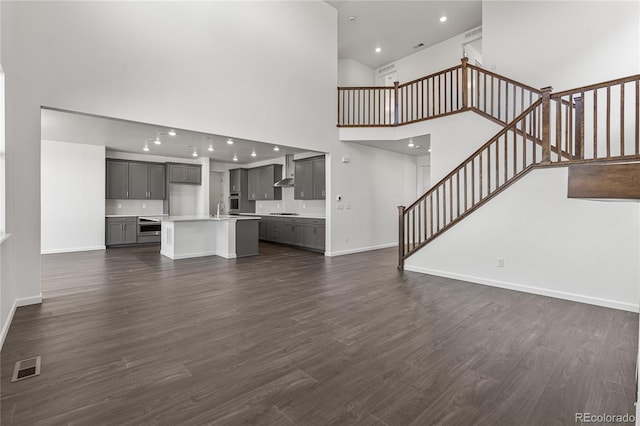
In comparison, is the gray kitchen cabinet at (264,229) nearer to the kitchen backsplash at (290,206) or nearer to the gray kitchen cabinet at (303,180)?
the kitchen backsplash at (290,206)

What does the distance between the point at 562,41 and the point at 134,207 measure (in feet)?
35.7

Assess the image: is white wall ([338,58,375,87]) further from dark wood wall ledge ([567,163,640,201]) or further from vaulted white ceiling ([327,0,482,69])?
dark wood wall ledge ([567,163,640,201])

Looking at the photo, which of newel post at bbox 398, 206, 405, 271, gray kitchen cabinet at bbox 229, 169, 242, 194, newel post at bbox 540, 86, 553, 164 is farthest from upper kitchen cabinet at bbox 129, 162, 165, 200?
newel post at bbox 540, 86, 553, 164

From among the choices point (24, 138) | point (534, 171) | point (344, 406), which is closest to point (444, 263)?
point (534, 171)

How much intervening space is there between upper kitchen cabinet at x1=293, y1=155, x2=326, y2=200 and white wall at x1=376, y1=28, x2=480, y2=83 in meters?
4.20

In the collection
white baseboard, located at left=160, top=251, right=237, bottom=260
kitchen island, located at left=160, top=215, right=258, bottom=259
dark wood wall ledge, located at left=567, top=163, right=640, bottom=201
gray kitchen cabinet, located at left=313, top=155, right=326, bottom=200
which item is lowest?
white baseboard, located at left=160, top=251, right=237, bottom=260

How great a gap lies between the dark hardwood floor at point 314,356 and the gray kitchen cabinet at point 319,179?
363 cm

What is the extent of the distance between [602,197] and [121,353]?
3.13m

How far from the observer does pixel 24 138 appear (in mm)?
3574

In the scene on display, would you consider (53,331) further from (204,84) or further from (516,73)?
(516,73)

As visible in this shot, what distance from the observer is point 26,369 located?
2.27m

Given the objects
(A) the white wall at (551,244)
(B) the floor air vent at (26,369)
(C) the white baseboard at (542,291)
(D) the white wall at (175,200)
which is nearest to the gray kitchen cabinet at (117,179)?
(D) the white wall at (175,200)

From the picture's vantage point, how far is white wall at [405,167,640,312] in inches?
143

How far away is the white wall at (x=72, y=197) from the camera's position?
24.0ft
